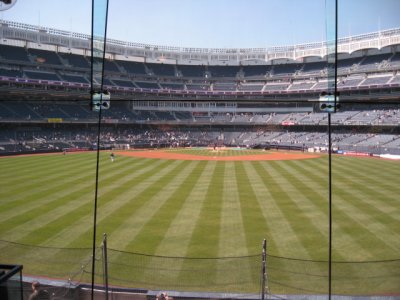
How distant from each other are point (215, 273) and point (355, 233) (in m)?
8.07

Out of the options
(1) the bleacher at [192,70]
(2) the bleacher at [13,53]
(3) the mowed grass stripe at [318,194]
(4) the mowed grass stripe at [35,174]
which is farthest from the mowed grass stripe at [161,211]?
(1) the bleacher at [192,70]

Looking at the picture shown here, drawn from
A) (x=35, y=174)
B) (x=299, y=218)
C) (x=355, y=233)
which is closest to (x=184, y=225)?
(x=299, y=218)

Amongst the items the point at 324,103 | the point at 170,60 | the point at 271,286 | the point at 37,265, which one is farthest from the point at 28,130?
the point at 324,103

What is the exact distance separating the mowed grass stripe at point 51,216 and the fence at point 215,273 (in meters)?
2.35

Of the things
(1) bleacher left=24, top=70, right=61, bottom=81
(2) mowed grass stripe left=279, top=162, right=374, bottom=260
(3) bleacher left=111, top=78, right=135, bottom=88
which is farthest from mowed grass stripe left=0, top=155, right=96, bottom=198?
(3) bleacher left=111, top=78, right=135, bottom=88

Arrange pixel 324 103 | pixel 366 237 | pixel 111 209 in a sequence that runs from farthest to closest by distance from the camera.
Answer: pixel 111 209 < pixel 366 237 < pixel 324 103

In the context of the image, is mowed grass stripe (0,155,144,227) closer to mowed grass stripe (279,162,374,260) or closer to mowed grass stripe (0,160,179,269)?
mowed grass stripe (0,160,179,269)

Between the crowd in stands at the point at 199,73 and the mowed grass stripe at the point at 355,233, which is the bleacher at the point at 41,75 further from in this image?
the mowed grass stripe at the point at 355,233

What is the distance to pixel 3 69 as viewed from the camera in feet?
222

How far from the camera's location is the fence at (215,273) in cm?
1093

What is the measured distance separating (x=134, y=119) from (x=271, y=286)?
7162cm

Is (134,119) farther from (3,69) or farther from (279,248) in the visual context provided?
(279,248)

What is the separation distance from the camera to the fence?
10930 mm

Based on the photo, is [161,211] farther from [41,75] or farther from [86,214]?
[41,75]
